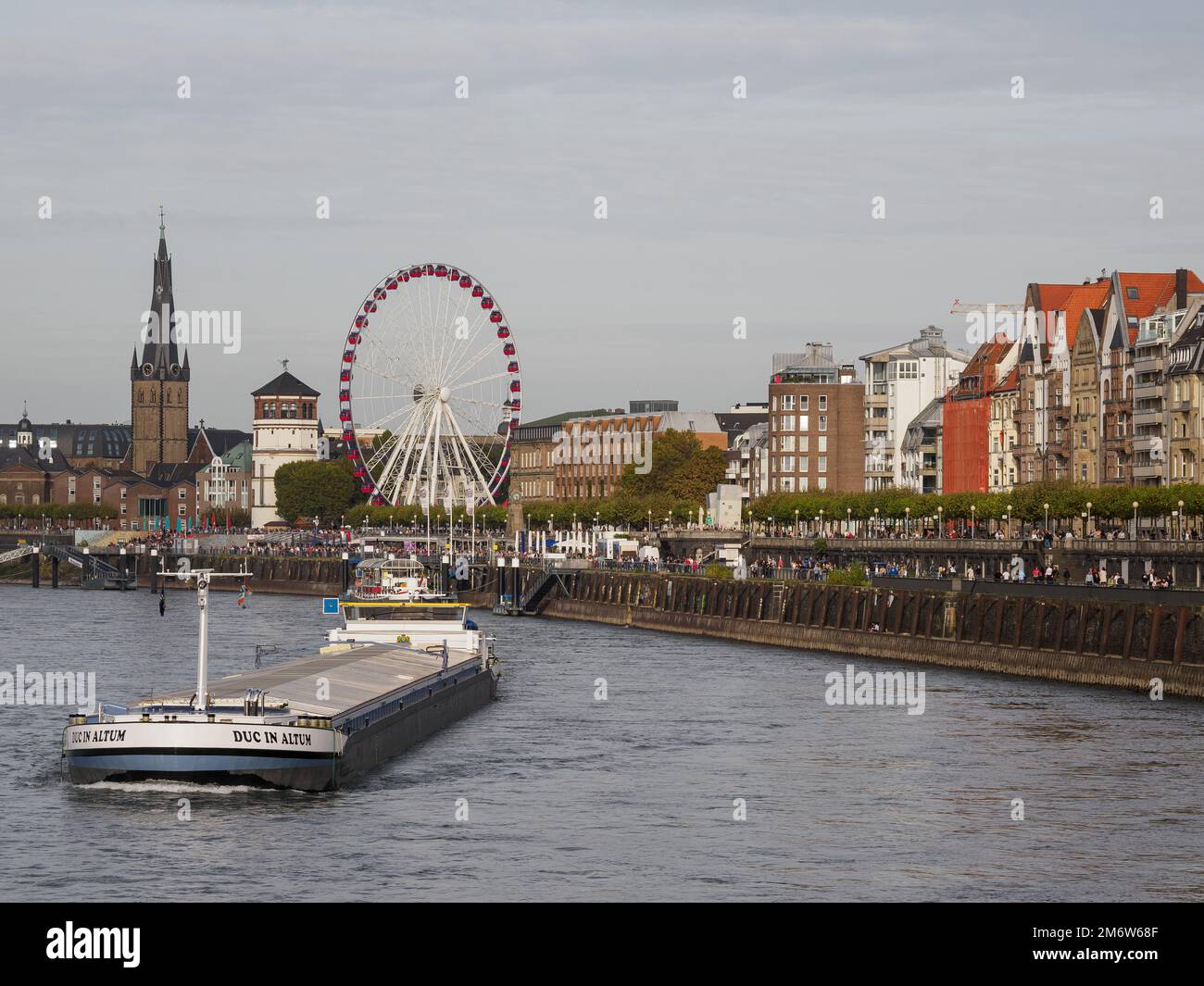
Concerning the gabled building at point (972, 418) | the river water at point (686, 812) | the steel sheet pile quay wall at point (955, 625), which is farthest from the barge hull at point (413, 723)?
the gabled building at point (972, 418)

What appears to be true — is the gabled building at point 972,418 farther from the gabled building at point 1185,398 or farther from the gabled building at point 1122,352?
the gabled building at point 1185,398

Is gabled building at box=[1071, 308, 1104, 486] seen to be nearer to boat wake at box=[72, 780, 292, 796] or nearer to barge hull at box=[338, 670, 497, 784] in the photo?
barge hull at box=[338, 670, 497, 784]

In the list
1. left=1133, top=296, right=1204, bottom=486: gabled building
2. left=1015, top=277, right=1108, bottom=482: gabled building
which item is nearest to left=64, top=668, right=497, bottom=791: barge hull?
left=1133, top=296, right=1204, bottom=486: gabled building

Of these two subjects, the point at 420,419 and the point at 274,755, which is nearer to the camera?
the point at 274,755

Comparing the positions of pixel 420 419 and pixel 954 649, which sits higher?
pixel 420 419

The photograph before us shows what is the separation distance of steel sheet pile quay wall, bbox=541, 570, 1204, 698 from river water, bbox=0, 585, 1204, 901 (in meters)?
2.82

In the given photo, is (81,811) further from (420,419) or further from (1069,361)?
(1069,361)

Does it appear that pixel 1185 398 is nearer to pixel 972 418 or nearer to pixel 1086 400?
pixel 1086 400

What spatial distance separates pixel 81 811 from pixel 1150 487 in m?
92.2

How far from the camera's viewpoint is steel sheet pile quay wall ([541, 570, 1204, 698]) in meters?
72.6

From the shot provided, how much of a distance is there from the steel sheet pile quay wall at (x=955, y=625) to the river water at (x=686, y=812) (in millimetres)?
2820
